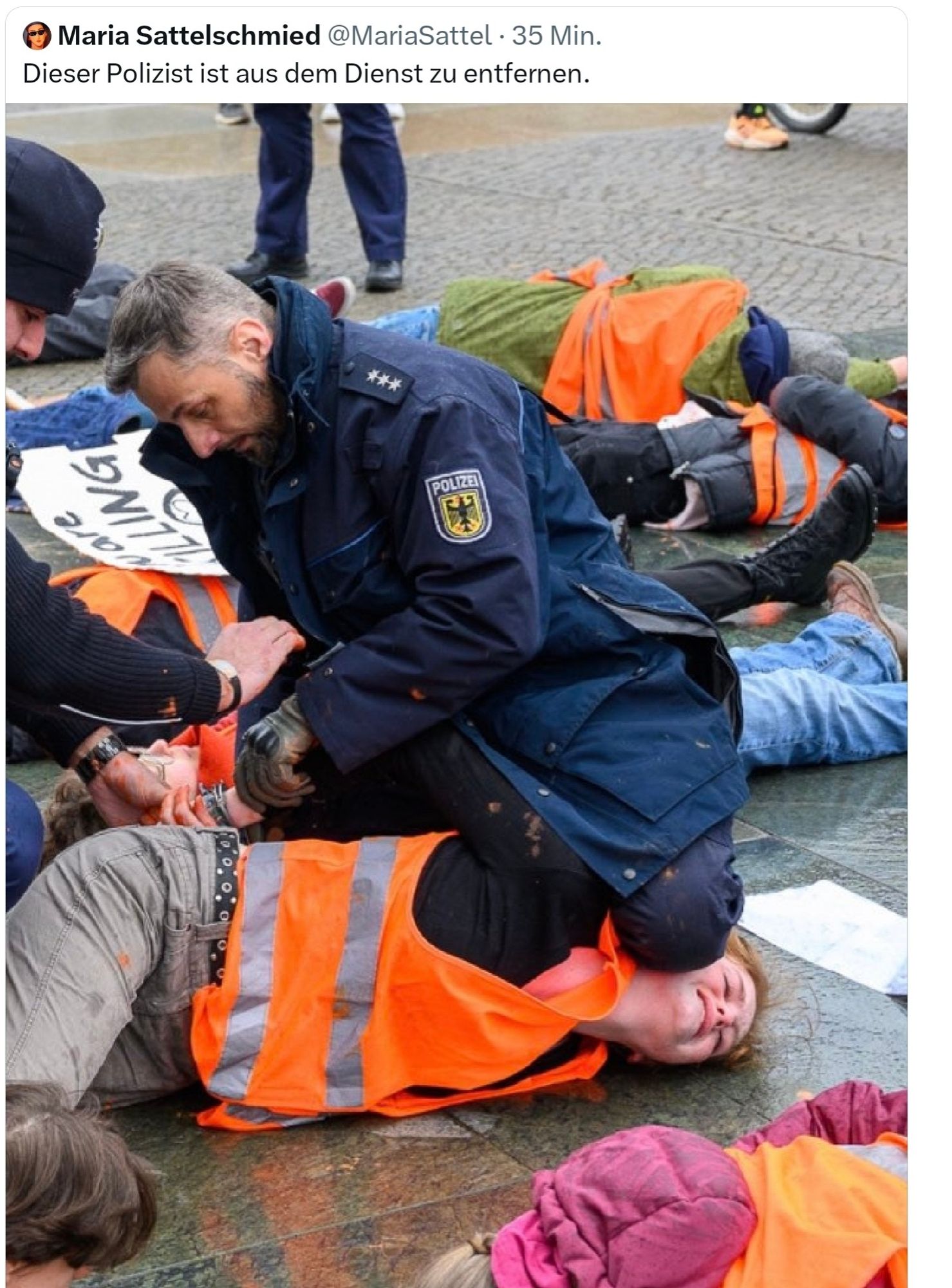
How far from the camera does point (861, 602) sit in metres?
4.66

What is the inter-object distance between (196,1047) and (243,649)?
28.0 inches

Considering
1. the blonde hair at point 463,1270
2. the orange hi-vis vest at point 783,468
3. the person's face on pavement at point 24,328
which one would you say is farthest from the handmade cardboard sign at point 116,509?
the blonde hair at point 463,1270

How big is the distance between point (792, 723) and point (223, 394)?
1678 millimetres

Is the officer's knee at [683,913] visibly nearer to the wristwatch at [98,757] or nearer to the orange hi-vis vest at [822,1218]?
the orange hi-vis vest at [822,1218]

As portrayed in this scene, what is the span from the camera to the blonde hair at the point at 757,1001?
3.12 m

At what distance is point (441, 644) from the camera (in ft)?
9.86

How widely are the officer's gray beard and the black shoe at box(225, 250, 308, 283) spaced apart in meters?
5.05

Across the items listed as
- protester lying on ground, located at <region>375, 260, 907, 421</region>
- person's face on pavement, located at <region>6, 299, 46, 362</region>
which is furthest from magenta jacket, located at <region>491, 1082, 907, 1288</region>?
protester lying on ground, located at <region>375, 260, 907, 421</region>

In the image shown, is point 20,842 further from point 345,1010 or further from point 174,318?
point 174,318

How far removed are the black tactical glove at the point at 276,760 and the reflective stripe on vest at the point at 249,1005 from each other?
0.27 m

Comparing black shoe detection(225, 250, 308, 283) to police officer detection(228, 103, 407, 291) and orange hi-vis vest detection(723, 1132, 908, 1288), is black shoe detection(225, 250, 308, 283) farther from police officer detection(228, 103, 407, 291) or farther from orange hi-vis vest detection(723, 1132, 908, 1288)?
orange hi-vis vest detection(723, 1132, 908, 1288)

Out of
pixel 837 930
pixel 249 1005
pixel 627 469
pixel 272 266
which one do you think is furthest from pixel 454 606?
pixel 272 266

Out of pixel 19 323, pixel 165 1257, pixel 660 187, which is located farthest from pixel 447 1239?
pixel 660 187

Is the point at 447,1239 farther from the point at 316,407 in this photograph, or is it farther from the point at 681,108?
the point at 681,108
